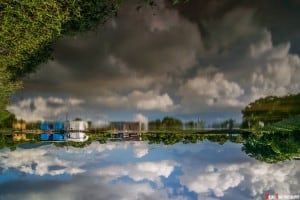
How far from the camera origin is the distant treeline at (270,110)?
100000 mm

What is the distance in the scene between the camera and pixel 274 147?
161 feet

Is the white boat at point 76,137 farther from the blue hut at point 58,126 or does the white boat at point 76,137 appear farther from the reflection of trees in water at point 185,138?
the reflection of trees in water at point 185,138

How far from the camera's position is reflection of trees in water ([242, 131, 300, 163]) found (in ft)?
145

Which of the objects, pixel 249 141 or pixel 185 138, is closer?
pixel 249 141

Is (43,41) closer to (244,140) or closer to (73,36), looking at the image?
(73,36)

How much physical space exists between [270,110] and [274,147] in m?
75.4

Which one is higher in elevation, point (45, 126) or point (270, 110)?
point (270, 110)

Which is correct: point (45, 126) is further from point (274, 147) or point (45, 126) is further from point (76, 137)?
point (274, 147)

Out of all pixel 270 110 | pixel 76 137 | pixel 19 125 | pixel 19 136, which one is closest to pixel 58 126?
pixel 76 137

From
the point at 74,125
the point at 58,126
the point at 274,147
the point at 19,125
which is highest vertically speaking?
the point at 19,125

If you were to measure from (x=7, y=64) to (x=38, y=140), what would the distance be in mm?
33648

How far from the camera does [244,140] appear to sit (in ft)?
246

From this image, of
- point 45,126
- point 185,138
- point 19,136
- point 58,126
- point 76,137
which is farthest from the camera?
point 19,136

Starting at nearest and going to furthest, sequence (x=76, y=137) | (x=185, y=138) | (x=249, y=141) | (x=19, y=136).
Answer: (x=76, y=137), (x=249, y=141), (x=185, y=138), (x=19, y=136)
